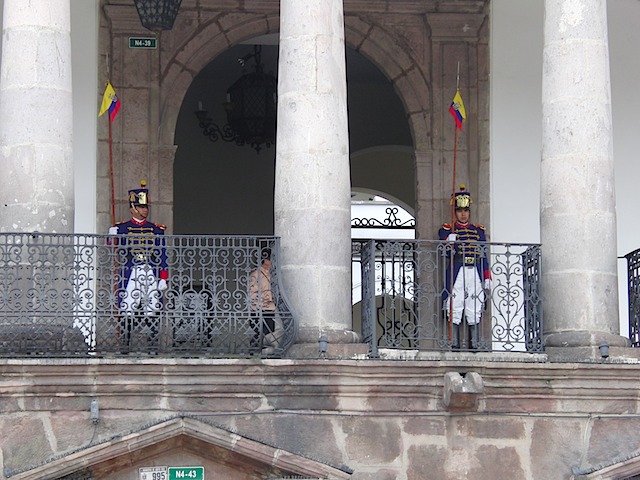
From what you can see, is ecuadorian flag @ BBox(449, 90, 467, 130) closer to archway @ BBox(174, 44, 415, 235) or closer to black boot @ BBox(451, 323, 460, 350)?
black boot @ BBox(451, 323, 460, 350)

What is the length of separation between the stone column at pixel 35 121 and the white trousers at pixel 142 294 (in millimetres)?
758

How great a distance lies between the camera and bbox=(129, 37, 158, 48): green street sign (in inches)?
803

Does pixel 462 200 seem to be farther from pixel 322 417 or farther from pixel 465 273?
pixel 322 417

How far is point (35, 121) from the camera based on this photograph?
643 inches

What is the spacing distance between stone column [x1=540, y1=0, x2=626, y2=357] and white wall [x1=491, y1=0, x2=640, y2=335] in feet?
10.3

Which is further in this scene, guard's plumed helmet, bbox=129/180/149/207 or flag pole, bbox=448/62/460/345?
guard's plumed helmet, bbox=129/180/149/207

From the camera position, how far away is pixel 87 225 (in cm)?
1972

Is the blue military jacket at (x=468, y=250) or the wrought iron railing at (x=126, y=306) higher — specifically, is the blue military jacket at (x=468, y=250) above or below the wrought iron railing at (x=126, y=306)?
above

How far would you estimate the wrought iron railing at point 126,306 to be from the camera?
16156mm

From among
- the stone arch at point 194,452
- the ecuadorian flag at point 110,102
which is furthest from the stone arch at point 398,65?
the stone arch at point 194,452

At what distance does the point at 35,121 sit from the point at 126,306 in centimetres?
170

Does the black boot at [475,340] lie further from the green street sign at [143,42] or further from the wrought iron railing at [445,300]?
the green street sign at [143,42]

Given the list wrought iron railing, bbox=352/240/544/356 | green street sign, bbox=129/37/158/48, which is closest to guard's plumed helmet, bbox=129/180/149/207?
wrought iron railing, bbox=352/240/544/356

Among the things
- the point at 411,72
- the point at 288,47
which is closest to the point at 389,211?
the point at 411,72
